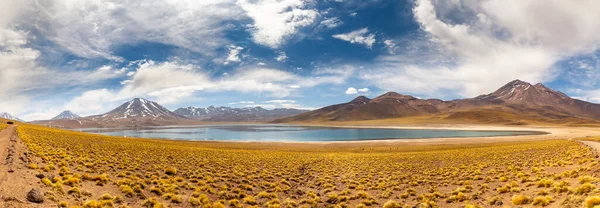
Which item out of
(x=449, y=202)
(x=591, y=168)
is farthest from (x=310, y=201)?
(x=591, y=168)

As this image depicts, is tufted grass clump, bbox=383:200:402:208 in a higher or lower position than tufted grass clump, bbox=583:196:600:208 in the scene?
lower

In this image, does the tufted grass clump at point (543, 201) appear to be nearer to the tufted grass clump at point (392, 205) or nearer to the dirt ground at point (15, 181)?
the tufted grass clump at point (392, 205)

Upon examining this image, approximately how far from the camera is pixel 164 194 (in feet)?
55.2

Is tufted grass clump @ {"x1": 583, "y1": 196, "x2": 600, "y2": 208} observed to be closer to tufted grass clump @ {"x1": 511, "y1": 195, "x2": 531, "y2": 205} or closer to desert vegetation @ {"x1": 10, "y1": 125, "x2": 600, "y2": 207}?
desert vegetation @ {"x1": 10, "y1": 125, "x2": 600, "y2": 207}

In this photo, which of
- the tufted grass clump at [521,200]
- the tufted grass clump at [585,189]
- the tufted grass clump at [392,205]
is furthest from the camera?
the tufted grass clump at [392,205]

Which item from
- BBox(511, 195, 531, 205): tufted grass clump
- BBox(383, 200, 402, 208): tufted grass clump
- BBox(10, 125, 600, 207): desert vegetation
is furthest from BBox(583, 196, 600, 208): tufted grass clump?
BBox(383, 200, 402, 208): tufted grass clump

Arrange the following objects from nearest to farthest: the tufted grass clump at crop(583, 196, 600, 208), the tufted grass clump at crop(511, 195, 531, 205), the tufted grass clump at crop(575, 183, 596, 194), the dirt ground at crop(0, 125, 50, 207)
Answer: the tufted grass clump at crop(583, 196, 600, 208) → the dirt ground at crop(0, 125, 50, 207) → the tufted grass clump at crop(575, 183, 596, 194) → the tufted grass clump at crop(511, 195, 531, 205)

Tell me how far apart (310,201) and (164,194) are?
8.77 meters

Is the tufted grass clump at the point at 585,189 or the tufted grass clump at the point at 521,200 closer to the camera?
the tufted grass clump at the point at 585,189

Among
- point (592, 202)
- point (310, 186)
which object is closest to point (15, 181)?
point (310, 186)

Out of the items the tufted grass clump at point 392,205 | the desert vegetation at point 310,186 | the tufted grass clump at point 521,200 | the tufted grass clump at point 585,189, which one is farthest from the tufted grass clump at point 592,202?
the tufted grass clump at point 392,205

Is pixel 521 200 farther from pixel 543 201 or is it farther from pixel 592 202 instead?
pixel 592 202

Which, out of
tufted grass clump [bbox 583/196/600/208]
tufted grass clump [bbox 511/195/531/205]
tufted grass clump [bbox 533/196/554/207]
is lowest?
tufted grass clump [bbox 511/195/531/205]

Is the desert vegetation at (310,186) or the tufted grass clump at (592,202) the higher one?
the tufted grass clump at (592,202)
